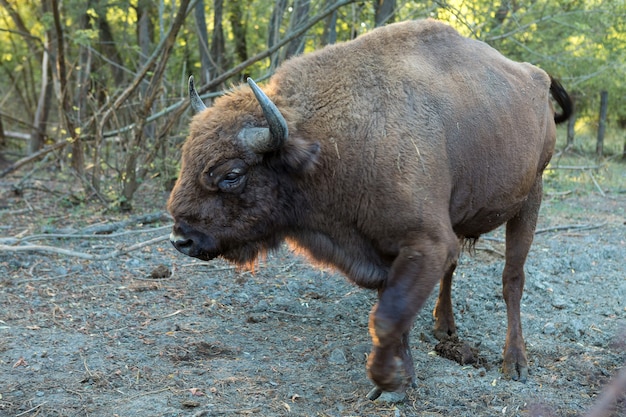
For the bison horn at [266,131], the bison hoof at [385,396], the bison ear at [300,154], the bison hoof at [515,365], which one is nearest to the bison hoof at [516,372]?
the bison hoof at [515,365]

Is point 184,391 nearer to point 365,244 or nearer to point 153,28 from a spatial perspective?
point 365,244

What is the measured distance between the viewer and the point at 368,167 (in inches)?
165

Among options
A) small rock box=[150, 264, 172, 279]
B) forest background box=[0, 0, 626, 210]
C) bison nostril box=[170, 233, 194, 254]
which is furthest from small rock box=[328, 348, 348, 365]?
forest background box=[0, 0, 626, 210]

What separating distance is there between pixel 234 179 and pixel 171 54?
8.55 meters

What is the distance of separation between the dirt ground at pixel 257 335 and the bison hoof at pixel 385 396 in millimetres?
65

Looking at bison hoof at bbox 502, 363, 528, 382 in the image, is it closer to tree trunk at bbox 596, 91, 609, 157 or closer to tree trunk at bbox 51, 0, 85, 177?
tree trunk at bbox 51, 0, 85, 177

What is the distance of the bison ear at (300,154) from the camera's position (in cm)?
423

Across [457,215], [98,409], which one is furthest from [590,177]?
[98,409]

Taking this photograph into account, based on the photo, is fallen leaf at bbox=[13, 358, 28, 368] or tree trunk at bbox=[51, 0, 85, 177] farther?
tree trunk at bbox=[51, 0, 85, 177]

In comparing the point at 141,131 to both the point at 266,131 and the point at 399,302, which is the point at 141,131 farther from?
the point at 399,302

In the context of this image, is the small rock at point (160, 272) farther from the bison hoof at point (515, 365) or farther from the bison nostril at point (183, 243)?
the bison hoof at point (515, 365)

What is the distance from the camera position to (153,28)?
18547 millimetres

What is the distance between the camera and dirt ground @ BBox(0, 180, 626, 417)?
423 centimetres

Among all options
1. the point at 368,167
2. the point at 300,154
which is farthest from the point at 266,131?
the point at 368,167
